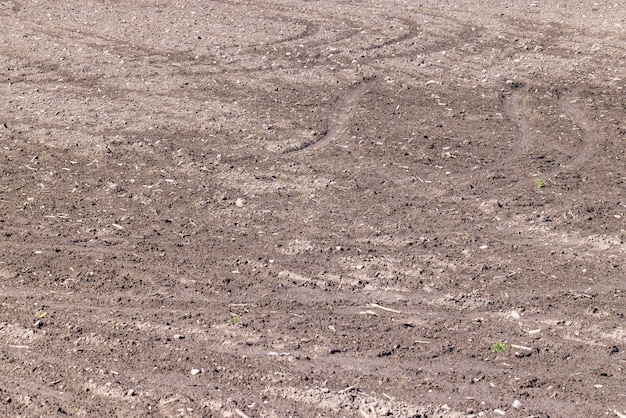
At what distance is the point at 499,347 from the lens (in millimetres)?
6660

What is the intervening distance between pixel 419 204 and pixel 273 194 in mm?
1594

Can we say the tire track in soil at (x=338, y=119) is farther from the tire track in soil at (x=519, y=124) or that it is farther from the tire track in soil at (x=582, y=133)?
the tire track in soil at (x=582, y=133)

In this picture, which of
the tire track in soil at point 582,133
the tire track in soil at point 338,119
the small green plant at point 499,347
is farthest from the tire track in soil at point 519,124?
the small green plant at point 499,347

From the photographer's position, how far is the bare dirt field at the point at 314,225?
6.37m

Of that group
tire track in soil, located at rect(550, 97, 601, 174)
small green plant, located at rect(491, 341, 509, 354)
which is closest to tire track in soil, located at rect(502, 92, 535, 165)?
tire track in soil, located at rect(550, 97, 601, 174)

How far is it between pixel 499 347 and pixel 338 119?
18.2 ft

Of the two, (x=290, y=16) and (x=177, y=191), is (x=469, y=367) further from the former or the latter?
(x=290, y=16)

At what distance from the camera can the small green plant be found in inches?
261

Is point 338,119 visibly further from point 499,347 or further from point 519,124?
point 499,347

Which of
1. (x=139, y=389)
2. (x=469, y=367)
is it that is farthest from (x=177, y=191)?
(x=469, y=367)

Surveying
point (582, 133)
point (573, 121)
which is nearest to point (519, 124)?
point (573, 121)

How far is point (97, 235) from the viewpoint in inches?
336

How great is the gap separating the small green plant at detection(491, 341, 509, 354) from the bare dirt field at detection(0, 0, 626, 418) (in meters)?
0.03

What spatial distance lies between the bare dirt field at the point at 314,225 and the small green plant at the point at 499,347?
31mm
